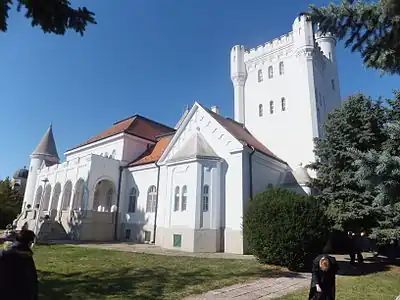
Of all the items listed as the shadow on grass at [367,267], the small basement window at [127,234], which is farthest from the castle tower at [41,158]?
the shadow on grass at [367,267]

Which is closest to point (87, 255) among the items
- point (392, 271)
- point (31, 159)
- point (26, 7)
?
point (26, 7)

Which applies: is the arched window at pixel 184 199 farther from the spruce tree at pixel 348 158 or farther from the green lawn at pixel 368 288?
the green lawn at pixel 368 288

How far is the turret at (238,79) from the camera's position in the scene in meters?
29.8

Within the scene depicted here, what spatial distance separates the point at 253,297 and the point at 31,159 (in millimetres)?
39399

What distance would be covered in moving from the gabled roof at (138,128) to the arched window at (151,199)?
23.8ft

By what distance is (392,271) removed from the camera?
14.4 meters

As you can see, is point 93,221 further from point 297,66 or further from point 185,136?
point 297,66

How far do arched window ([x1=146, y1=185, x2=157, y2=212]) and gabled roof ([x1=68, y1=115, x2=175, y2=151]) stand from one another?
7.25 m

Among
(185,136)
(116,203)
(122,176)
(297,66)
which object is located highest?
(297,66)

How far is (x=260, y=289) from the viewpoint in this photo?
9.25 metres

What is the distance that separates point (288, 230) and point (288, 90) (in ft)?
55.7

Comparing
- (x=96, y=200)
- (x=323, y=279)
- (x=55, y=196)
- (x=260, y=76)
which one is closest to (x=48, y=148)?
(x=55, y=196)

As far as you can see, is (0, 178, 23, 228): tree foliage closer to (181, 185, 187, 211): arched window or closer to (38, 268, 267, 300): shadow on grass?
(181, 185, 187, 211): arched window

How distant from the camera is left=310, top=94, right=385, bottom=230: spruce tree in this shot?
16172 mm
